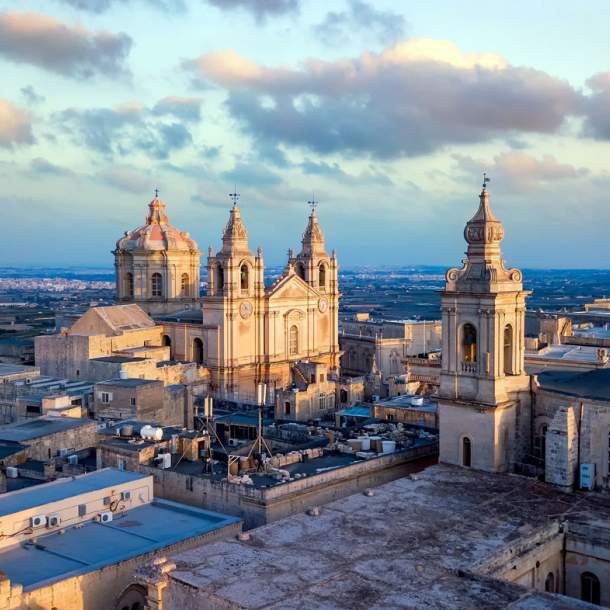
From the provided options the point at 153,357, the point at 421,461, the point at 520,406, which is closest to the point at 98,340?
the point at 153,357

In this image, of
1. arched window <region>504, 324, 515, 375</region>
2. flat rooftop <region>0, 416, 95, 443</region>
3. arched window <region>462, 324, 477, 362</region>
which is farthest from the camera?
flat rooftop <region>0, 416, 95, 443</region>

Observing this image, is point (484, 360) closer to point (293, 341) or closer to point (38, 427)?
point (38, 427)

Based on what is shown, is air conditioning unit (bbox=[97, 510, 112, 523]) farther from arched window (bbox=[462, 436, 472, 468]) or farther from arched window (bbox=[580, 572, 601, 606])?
arched window (bbox=[580, 572, 601, 606])

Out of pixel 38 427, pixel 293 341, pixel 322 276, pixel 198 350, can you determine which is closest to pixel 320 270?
pixel 322 276

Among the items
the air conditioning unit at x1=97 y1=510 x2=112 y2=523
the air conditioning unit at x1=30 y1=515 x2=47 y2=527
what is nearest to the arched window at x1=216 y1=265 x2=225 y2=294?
the air conditioning unit at x1=97 y1=510 x2=112 y2=523

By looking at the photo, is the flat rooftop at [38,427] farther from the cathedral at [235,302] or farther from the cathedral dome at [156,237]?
the cathedral dome at [156,237]
